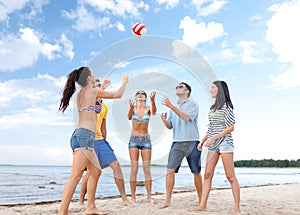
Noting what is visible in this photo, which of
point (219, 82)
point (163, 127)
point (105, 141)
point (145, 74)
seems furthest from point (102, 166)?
point (219, 82)

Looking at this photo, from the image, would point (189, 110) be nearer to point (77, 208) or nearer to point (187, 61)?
point (187, 61)

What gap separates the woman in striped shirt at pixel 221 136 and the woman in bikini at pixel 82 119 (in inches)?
55.6

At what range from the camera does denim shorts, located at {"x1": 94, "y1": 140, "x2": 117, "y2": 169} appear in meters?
5.39

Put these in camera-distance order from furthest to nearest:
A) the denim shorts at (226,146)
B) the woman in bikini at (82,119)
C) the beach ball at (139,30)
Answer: the beach ball at (139,30), the denim shorts at (226,146), the woman in bikini at (82,119)

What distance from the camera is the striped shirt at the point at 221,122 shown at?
16.6 ft

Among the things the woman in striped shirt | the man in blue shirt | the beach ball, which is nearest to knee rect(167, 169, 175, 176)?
the man in blue shirt

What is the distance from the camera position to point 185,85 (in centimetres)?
592

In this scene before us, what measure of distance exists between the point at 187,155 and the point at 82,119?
1936 mm

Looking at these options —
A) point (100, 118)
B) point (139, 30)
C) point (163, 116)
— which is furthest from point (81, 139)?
point (139, 30)

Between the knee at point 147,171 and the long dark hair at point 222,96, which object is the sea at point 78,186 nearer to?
the knee at point 147,171

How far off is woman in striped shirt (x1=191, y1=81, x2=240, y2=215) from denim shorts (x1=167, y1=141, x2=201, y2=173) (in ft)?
1.17

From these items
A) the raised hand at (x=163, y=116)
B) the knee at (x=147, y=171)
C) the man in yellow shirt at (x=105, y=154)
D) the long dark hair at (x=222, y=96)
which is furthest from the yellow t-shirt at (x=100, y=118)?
the long dark hair at (x=222, y=96)

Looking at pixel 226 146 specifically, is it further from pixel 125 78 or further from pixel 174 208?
pixel 125 78

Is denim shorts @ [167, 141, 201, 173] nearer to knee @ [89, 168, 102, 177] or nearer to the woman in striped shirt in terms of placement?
the woman in striped shirt
